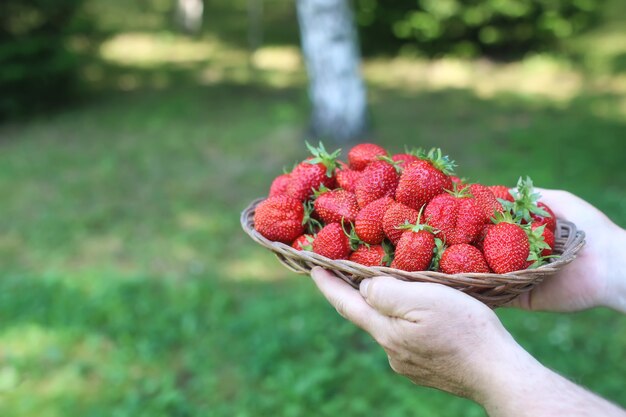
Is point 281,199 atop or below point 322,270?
atop

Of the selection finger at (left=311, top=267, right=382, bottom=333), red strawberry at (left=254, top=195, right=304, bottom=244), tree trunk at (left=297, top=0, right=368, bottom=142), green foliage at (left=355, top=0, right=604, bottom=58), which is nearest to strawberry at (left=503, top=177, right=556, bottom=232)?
finger at (left=311, top=267, right=382, bottom=333)

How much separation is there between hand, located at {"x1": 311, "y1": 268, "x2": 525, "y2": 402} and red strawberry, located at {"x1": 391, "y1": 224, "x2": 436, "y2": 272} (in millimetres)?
117

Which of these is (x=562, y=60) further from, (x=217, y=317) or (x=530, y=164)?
(x=217, y=317)

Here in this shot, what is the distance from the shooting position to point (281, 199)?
2.05 metres

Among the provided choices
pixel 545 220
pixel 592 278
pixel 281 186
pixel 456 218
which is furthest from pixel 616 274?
pixel 281 186

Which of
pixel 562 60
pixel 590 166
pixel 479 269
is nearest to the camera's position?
pixel 479 269

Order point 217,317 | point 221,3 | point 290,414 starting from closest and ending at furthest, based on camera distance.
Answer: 1. point 290,414
2. point 217,317
3. point 221,3

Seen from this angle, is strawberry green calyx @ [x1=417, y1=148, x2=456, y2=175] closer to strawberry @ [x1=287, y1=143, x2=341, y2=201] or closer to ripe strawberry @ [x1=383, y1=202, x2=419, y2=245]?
ripe strawberry @ [x1=383, y1=202, x2=419, y2=245]

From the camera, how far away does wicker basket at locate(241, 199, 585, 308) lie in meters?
1.71

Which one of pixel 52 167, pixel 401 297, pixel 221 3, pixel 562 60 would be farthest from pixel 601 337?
pixel 221 3

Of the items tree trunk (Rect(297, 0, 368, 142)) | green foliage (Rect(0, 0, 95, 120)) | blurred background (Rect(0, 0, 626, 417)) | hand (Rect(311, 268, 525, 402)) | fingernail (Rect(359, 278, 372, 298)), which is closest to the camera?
hand (Rect(311, 268, 525, 402))

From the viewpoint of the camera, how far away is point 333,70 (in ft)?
21.8

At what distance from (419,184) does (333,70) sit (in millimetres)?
4902

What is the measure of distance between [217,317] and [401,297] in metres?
2.36
